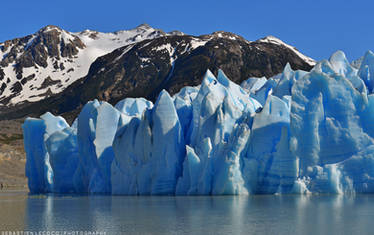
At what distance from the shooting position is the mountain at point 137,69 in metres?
123

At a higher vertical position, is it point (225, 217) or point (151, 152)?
point (151, 152)

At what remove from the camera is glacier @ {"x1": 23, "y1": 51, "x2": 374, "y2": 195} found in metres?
25.7

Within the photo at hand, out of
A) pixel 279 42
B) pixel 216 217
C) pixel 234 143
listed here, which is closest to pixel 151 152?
pixel 234 143

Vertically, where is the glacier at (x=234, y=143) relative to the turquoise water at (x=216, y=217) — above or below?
above

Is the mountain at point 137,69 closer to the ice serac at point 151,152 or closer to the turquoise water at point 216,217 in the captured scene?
the ice serac at point 151,152

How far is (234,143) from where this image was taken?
27.3 meters

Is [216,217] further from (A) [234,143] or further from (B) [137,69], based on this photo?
(B) [137,69]

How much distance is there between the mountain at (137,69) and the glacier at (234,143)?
256 feet

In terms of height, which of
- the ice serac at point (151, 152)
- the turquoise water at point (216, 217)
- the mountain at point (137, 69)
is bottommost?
the turquoise water at point (216, 217)

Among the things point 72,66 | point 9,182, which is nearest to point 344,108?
point 9,182

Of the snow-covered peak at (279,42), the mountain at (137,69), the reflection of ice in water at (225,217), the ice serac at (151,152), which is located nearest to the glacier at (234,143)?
the ice serac at (151,152)

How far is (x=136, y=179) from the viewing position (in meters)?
32.0

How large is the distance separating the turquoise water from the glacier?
1902 mm

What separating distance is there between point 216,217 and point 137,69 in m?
130
